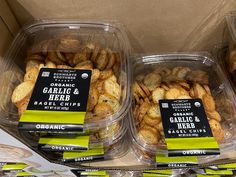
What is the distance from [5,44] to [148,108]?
0.48 m

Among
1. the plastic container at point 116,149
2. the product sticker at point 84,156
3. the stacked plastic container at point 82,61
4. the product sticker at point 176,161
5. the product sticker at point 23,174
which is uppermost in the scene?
the stacked plastic container at point 82,61

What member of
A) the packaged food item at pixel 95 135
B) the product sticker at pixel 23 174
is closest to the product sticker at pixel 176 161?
the packaged food item at pixel 95 135

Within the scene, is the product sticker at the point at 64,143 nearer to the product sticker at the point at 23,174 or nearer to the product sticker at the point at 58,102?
the product sticker at the point at 58,102

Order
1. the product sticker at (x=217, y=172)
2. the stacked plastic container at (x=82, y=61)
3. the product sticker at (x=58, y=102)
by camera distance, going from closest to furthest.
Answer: the product sticker at (x=58, y=102) < the stacked plastic container at (x=82, y=61) < the product sticker at (x=217, y=172)

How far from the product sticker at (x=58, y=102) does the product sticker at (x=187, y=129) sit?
0.76 ft

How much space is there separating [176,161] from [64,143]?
32cm

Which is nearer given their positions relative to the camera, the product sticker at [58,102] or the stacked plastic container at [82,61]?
the product sticker at [58,102]

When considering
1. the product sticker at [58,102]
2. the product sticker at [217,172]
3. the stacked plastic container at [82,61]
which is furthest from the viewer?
the product sticker at [217,172]

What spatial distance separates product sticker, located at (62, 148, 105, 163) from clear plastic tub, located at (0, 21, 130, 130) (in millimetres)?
113

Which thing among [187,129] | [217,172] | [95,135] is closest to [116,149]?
[95,135]

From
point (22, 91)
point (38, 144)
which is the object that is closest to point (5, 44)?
point (22, 91)

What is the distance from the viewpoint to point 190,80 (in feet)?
2.91

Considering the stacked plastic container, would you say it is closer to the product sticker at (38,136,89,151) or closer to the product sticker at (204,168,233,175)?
the product sticker at (38,136,89,151)

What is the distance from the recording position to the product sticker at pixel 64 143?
676 millimetres
